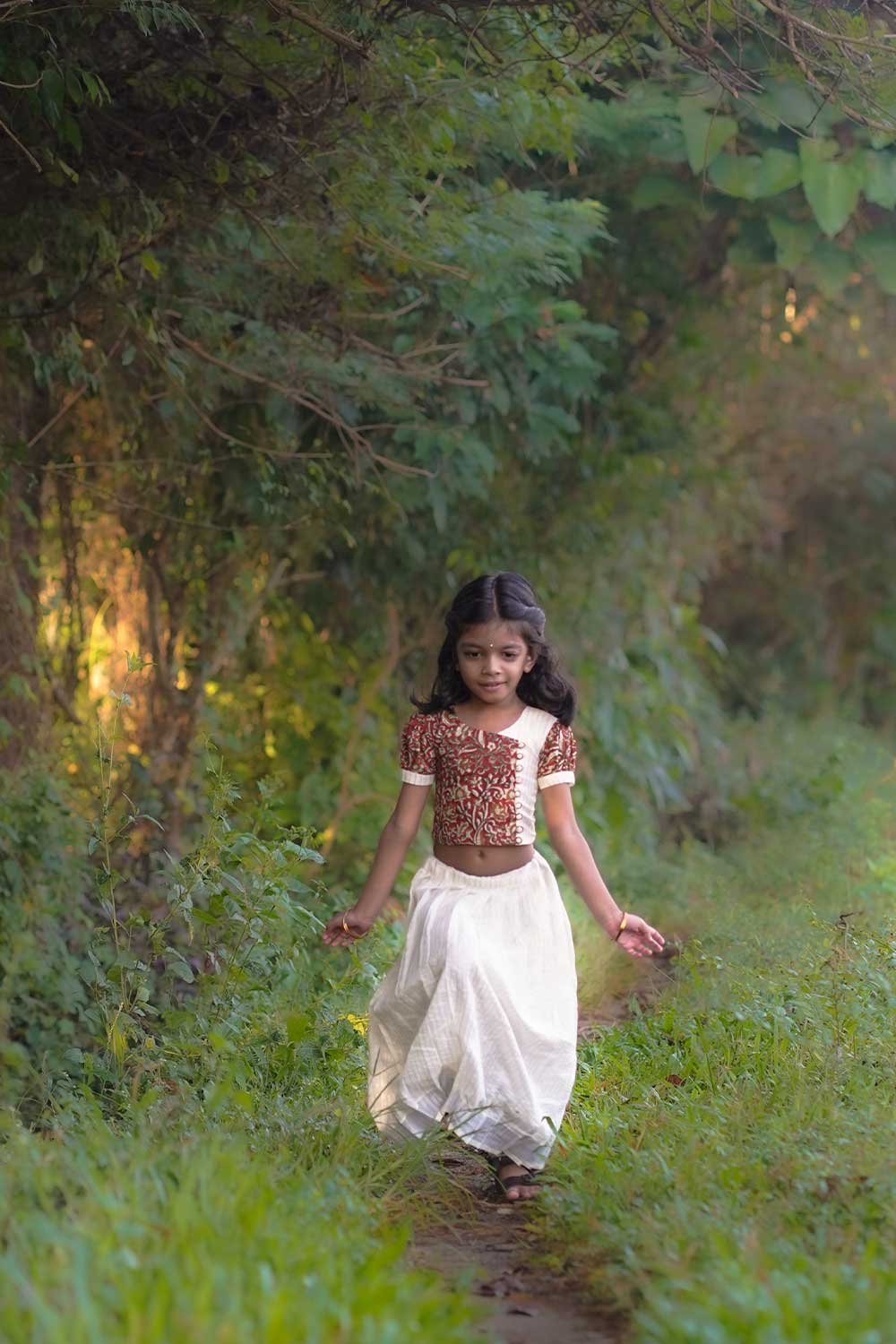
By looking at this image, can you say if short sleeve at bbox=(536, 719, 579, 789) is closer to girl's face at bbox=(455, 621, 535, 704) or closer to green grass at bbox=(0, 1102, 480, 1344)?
girl's face at bbox=(455, 621, 535, 704)

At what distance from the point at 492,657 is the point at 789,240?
3687mm

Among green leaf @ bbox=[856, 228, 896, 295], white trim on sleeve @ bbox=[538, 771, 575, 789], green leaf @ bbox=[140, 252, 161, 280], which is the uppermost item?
green leaf @ bbox=[856, 228, 896, 295]

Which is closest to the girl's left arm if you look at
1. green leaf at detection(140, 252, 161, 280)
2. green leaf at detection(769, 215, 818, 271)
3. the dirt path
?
the dirt path

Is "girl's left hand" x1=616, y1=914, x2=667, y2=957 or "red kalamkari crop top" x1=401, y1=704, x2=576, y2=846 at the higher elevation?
"red kalamkari crop top" x1=401, y1=704, x2=576, y2=846

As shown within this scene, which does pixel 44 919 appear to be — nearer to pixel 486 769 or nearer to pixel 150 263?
pixel 486 769

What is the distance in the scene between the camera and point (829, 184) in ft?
21.6

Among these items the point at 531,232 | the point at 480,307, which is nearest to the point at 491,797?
the point at 531,232

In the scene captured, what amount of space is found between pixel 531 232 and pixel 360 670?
3750 mm

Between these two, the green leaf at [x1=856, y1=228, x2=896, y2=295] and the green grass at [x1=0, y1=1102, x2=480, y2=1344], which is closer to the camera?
the green grass at [x1=0, y1=1102, x2=480, y2=1344]

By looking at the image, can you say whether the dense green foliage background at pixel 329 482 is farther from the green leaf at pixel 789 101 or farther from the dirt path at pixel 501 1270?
the dirt path at pixel 501 1270

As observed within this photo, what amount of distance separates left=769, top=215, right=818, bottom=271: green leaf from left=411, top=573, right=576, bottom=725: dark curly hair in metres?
3.34

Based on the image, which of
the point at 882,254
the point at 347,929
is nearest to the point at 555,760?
the point at 347,929

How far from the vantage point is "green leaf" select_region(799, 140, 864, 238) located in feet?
21.4

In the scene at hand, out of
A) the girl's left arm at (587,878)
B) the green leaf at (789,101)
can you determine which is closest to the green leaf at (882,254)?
the green leaf at (789,101)
